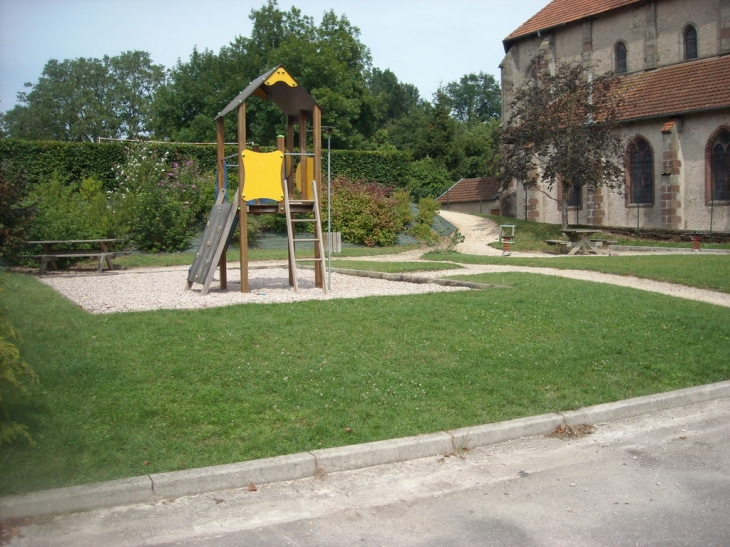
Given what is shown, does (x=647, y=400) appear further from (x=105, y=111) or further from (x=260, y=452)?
(x=105, y=111)

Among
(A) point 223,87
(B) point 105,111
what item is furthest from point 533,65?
(B) point 105,111

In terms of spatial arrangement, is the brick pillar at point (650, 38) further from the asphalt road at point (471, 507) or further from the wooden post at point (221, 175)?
the asphalt road at point (471, 507)

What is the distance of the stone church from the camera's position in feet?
105

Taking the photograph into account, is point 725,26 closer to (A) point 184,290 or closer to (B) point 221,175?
(B) point 221,175

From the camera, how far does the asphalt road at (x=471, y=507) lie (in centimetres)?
443

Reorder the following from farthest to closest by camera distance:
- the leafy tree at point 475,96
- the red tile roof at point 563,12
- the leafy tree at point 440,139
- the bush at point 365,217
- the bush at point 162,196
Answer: the leafy tree at point 475,96 < the leafy tree at point 440,139 < the red tile roof at point 563,12 < the bush at point 365,217 < the bush at point 162,196

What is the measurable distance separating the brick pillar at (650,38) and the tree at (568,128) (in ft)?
26.3

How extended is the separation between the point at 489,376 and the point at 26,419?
444 cm

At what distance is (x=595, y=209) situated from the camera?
3681 centimetres

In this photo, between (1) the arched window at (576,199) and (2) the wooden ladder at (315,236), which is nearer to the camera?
(2) the wooden ladder at (315,236)

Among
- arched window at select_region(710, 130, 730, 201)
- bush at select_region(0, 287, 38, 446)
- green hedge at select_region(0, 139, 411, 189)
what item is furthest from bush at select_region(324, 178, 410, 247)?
bush at select_region(0, 287, 38, 446)

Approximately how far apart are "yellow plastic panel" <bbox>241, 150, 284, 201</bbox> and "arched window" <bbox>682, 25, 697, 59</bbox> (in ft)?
97.2

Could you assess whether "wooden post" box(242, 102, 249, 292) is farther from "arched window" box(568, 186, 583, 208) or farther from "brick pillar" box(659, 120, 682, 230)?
"arched window" box(568, 186, 583, 208)

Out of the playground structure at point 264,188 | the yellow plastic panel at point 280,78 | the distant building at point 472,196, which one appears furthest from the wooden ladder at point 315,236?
the distant building at point 472,196
